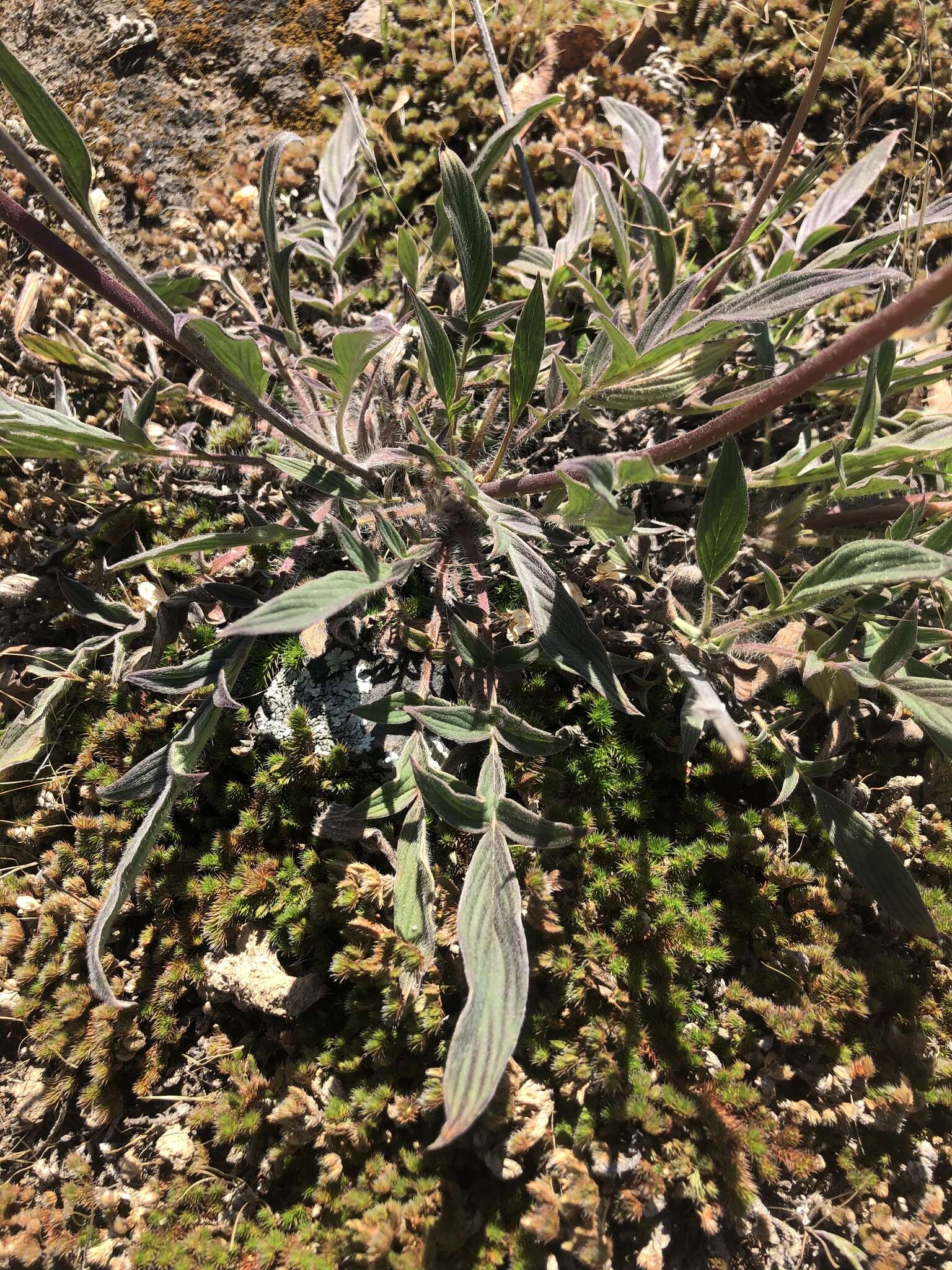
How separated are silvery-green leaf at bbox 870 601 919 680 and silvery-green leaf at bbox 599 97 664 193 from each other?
173cm

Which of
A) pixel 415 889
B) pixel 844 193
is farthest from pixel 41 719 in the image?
pixel 844 193

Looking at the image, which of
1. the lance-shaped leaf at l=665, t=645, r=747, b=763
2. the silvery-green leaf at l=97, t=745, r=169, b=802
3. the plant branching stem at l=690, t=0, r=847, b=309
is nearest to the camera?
the lance-shaped leaf at l=665, t=645, r=747, b=763

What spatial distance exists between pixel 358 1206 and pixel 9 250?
3.57 m

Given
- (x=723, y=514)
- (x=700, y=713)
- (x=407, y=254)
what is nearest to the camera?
(x=700, y=713)

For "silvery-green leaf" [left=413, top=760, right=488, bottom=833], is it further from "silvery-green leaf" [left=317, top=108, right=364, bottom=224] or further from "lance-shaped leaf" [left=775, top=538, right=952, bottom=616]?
"silvery-green leaf" [left=317, top=108, right=364, bottom=224]

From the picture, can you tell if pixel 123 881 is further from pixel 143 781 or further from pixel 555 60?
pixel 555 60

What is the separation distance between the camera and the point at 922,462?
2.12 meters

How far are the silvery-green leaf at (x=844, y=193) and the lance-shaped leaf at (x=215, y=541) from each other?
6.11ft

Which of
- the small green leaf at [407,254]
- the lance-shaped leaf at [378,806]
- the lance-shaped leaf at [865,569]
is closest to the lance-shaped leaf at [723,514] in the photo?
the lance-shaped leaf at [865,569]

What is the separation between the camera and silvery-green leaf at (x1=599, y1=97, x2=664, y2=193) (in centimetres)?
248

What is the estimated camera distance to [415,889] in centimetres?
180

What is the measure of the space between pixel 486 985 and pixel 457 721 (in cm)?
61

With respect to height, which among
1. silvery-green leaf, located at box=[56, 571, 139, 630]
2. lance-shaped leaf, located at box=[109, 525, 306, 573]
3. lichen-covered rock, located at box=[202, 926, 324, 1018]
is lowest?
lichen-covered rock, located at box=[202, 926, 324, 1018]

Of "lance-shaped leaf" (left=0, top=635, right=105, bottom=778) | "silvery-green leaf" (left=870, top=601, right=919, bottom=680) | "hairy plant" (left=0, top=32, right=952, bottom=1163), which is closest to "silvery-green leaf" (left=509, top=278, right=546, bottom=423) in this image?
"hairy plant" (left=0, top=32, right=952, bottom=1163)
